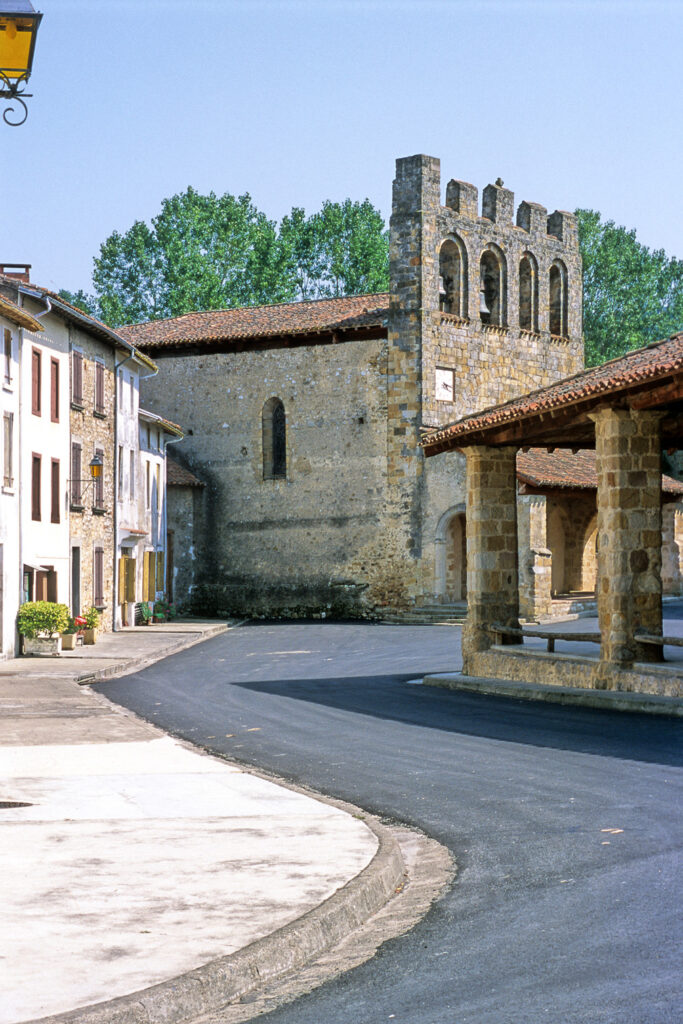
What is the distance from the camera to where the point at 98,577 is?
33.9 m

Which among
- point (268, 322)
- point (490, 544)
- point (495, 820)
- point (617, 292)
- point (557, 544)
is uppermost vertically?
point (617, 292)

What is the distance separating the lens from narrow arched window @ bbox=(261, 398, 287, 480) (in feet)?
143

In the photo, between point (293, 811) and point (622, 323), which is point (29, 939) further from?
point (622, 323)

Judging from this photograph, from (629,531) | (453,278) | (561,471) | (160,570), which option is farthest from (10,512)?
(453,278)

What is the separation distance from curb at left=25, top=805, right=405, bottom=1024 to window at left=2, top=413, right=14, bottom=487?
21157 mm

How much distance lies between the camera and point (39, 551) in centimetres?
2895

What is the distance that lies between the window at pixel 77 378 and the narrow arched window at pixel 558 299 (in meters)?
19.0

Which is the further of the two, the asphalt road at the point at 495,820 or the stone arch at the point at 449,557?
the stone arch at the point at 449,557

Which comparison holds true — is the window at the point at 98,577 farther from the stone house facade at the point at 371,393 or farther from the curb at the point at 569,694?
the curb at the point at 569,694

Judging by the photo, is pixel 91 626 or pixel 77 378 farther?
pixel 77 378

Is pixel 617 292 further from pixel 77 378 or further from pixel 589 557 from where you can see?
pixel 77 378

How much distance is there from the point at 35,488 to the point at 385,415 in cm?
1465

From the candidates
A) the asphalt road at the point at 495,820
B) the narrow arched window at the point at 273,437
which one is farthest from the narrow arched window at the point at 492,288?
the asphalt road at the point at 495,820

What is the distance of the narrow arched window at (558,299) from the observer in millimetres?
44969
